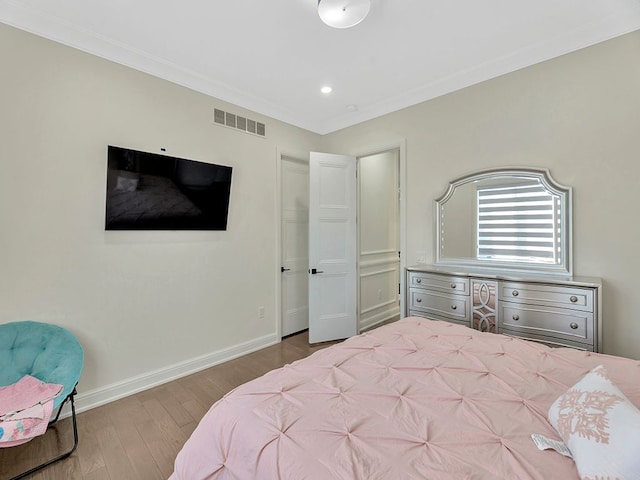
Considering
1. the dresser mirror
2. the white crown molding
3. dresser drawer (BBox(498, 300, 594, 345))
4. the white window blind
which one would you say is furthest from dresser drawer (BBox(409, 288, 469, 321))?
the white crown molding

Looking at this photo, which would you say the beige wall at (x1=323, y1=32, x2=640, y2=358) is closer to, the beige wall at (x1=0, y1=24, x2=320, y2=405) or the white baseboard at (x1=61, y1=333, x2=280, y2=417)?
the beige wall at (x1=0, y1=24, x2=320, y2=405)

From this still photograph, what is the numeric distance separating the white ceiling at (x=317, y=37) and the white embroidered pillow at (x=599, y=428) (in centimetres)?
230

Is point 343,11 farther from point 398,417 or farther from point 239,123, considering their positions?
point 398,417

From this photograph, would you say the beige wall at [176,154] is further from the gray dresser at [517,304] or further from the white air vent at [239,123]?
the gray dresser at [517,304]

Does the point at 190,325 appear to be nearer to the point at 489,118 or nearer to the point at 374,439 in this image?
the point at 374,439

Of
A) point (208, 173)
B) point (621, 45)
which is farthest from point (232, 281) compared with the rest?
point (621, 45)

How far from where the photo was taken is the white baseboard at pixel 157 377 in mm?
2307

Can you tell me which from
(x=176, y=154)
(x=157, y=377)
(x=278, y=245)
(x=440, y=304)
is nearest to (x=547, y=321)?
(x=440, y=304)

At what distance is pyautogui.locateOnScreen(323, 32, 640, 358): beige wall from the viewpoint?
2.15m

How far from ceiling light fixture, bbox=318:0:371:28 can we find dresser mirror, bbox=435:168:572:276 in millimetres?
1715

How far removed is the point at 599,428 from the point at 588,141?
2.30 meters

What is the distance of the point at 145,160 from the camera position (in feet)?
8.25

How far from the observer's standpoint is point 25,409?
5.32 ft

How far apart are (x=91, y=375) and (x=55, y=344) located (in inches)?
18.1
